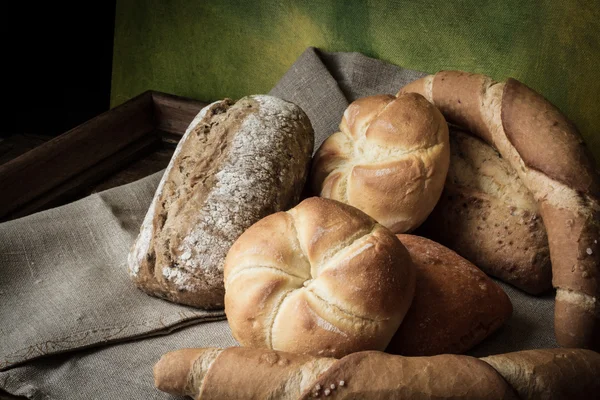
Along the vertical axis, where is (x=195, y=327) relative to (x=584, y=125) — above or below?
below

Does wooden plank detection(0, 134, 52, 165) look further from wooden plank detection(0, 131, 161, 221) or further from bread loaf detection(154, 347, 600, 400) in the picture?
bread loaf detection(154, 347, 600, 400)

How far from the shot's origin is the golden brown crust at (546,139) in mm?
1311

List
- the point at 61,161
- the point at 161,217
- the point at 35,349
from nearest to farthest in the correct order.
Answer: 1. the point at 35,349
2. the point at 161,217
3. the point at 61,161

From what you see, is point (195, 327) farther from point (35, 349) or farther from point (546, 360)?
point (546, 360)

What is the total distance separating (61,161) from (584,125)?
5.20ft

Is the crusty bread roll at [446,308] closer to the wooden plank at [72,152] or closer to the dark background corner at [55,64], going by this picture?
the wooden plank at [72,152]

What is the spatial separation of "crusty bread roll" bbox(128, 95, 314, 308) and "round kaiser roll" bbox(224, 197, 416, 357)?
0.21 m

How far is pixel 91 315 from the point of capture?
137 centimetres

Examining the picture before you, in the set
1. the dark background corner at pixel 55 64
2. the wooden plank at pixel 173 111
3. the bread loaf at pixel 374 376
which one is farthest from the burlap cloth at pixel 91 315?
the dark background corner at pixel 55 64

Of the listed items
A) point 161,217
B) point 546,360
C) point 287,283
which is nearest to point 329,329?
point 287,283

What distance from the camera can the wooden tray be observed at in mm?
1857

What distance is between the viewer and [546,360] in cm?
105

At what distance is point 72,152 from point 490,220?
132 cm

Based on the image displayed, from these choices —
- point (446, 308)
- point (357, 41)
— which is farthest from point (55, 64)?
point (446, 308)
